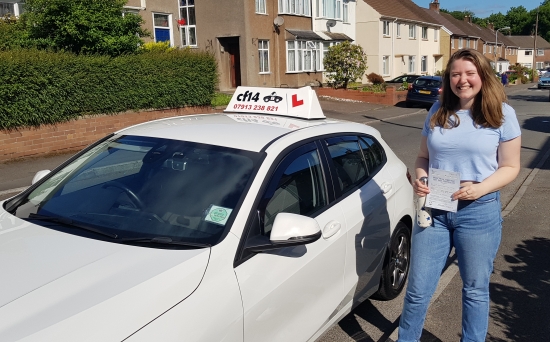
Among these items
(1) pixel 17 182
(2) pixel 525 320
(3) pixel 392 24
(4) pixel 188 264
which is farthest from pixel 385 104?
(4) pixel 188 264

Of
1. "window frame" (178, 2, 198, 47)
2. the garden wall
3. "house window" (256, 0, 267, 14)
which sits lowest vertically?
the garden wall

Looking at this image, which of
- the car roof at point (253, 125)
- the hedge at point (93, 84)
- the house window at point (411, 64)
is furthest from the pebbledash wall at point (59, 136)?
the house window at point (411, 64)

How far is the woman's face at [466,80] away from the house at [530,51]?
106m

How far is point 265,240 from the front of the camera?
2641 millimetres

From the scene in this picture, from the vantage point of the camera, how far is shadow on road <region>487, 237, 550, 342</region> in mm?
3857

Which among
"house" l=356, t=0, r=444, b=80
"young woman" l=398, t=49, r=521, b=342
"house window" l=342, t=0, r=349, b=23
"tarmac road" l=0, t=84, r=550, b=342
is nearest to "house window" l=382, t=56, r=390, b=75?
"house" l=356, t=0, r=444, b=80

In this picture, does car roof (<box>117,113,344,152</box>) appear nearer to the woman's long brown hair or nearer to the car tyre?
the woman's long brown hair

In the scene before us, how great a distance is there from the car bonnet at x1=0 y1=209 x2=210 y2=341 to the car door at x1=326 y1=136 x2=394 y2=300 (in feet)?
4.35

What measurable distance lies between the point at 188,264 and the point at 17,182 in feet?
26.9

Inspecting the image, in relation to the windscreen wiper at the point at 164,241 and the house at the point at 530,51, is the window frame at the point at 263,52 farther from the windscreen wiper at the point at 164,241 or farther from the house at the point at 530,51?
the house at the point at 530,51

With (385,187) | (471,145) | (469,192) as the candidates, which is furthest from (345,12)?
(469,192)

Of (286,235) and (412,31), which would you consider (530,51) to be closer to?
(412,31)

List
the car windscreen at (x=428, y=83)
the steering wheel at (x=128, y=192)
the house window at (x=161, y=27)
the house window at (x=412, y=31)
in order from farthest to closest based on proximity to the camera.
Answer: the house window at (x=412, y=31) → the car windscreen at (x=428, y=83) → the house window at (x=161, y=27) → the steering wheel at (x=128, y=192)

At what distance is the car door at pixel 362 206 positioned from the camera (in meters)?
3.46
